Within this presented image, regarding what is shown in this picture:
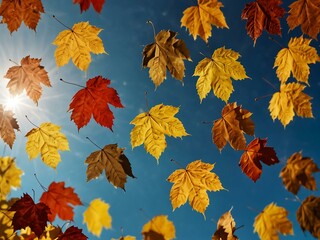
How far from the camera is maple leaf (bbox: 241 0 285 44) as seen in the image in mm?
2832

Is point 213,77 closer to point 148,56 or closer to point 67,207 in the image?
point 148,56

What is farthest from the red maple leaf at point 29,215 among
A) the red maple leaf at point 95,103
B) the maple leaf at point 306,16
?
the maple leaf at point 306,16

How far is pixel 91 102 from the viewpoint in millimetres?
3055

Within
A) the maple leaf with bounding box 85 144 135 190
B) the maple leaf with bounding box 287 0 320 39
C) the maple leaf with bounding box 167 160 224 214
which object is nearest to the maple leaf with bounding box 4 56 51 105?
the maple leaf with bounding box 85 144 135 190

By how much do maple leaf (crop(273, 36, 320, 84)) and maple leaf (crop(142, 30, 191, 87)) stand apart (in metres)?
1.03

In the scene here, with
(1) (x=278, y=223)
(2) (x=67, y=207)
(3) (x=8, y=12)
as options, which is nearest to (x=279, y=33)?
(1) (x=278, y=223)

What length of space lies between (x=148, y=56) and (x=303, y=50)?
5.23 feet

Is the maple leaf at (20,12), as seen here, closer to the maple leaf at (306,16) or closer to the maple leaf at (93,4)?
the maple leaf at (93,4)

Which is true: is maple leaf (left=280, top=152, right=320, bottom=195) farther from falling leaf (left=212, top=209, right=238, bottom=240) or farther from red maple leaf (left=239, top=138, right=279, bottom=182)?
falling leaf (left=212, top=209, right=238, bottom=240)

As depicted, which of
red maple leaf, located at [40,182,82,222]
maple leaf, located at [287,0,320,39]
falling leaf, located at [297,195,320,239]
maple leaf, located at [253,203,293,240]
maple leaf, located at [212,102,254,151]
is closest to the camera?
falling leaf, located at [297,195,320,239]

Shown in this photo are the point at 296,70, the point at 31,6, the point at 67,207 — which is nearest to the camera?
the point at 31,6

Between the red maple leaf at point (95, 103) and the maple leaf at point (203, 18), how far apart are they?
1006 mm

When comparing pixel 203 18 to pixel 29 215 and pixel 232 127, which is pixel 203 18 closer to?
pixel 232 127

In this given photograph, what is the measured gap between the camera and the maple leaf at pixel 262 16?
283 cm
